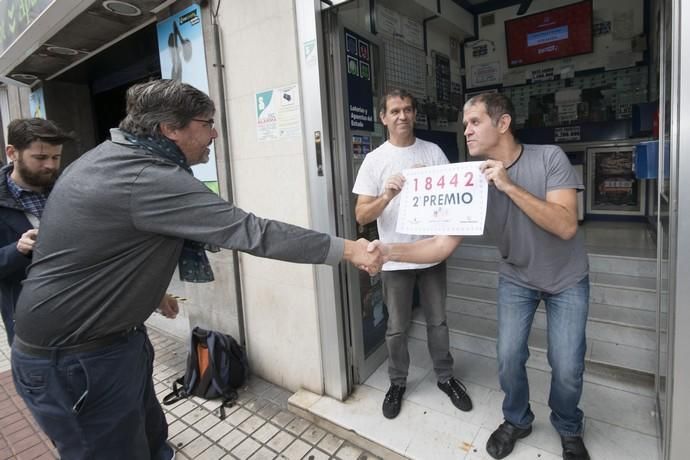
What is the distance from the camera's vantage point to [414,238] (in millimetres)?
2455

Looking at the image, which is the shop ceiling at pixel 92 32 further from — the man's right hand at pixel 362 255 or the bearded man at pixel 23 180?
the man's right hand at pixel 362 255

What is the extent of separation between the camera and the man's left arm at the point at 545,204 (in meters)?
1.74

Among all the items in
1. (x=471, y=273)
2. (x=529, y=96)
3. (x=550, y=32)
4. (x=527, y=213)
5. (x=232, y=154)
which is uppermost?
(x=550, y=32)

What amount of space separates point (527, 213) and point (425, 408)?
1.50 m

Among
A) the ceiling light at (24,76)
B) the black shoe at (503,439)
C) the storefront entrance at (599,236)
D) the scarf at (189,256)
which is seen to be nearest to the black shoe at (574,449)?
the black shoe at (503,439)

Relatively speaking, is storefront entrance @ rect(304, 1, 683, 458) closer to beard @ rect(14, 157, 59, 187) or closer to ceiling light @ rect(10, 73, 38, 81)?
beard @ rect(14, 157, 59, 187)

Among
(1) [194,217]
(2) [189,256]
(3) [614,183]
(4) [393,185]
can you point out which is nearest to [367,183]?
(4) [393,185]

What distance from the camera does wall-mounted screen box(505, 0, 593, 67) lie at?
14.6 feet

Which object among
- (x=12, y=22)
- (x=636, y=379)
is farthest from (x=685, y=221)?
(x=12, y=22)

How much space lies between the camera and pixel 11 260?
1.91 m

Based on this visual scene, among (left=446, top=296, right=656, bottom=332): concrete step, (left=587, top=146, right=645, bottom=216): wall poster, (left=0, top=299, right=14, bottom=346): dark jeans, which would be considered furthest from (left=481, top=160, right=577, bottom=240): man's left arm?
(left=587, top=146, right=645, bottom=216): wall poster

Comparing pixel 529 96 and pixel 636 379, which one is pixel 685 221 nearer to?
pixel 636 379

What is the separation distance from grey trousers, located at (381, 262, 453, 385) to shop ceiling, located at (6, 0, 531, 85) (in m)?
2.79

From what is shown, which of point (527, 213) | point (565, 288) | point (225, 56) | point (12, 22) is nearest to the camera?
point (527, 213)
